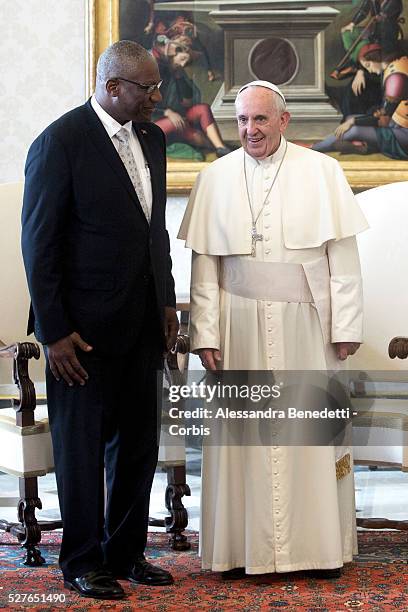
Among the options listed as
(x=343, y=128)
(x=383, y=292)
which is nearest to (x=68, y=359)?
(x=383, y=292)

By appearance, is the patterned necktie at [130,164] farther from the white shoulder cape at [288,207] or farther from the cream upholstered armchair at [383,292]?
the cream upholstered armchair at [383,292]

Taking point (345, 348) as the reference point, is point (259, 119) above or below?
above

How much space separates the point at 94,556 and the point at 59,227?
1220 mm

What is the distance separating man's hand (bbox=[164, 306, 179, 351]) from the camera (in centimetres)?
409

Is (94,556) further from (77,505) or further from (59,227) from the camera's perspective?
(59,227)

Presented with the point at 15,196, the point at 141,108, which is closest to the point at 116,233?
the point at 141,108

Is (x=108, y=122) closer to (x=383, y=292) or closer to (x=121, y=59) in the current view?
(x=121, y=59)

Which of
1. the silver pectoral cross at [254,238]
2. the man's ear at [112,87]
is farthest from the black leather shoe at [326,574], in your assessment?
the man's ear at [112,87]

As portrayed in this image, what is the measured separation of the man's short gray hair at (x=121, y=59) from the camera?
3760 mm

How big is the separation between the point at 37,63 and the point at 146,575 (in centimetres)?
375

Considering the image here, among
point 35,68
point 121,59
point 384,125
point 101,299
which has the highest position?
point 35,68

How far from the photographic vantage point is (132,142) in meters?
4.01

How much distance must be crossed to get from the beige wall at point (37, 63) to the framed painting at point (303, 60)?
0.62ft

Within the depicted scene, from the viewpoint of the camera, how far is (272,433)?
4.14m
